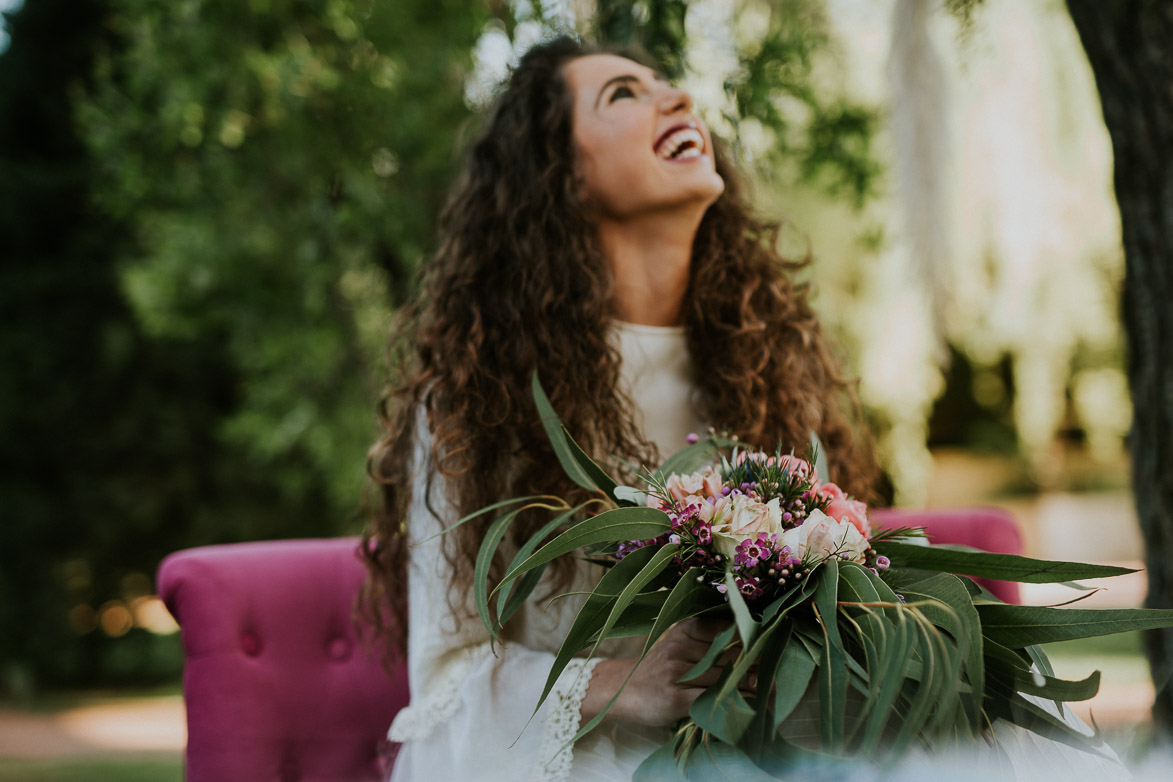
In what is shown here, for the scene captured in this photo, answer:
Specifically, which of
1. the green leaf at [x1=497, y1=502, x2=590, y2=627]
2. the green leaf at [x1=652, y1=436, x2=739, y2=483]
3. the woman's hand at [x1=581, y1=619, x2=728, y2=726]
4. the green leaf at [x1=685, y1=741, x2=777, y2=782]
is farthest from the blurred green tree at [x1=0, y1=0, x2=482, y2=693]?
the green leaf at [x1=685, y1=741, x2=777, y2=782]

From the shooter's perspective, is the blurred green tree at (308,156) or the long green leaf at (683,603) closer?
the long green leaf at (683,603)

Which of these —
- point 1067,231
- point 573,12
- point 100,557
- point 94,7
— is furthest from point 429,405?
point 94,7


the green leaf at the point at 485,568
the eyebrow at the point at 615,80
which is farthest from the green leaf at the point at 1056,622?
the eyebrow at the point at 615,80

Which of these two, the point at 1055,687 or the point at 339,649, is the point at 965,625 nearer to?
the point at 1055,687

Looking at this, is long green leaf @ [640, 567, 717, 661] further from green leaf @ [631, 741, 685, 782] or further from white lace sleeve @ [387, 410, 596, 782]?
white lace sleeve @ [387, 410, 596, 782]

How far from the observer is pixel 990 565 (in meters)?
1.21

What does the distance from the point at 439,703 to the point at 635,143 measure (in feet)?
3.47

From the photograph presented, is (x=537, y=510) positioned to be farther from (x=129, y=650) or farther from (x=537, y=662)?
(x=129, y=650)

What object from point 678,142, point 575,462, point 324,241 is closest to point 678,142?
point 678,142

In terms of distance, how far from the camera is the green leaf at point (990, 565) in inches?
45.2

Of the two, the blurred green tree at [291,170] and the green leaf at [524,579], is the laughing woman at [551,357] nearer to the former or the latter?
the green leaf at [524,579]

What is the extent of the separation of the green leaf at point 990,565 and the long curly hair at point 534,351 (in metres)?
0.57

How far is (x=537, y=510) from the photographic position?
1716mm

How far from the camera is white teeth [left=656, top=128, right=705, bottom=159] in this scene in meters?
1.79
